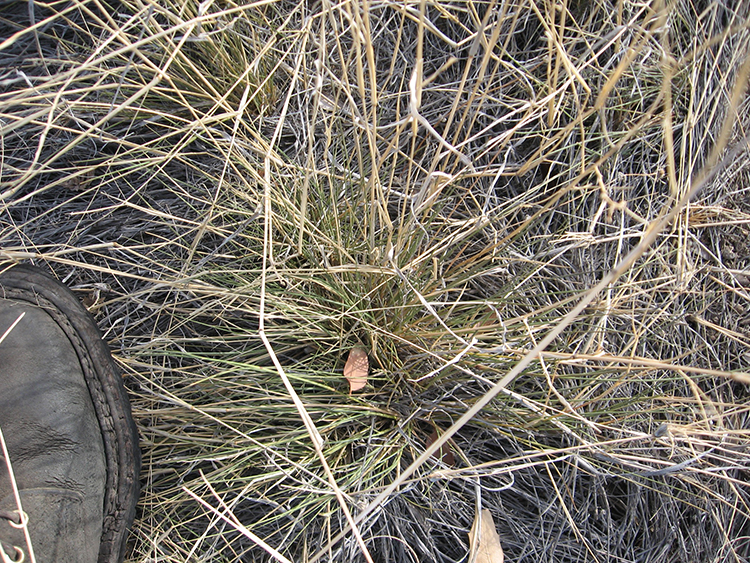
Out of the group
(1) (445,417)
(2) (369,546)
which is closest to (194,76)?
(1) (445,417)

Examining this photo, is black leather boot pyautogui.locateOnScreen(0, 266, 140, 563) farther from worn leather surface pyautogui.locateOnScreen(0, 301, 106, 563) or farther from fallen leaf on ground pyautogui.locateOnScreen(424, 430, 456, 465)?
fallen leaf on ground pyautogui.locateOnScreen(424, 430, 456, 465)

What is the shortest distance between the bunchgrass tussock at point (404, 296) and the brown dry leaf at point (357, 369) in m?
0.02

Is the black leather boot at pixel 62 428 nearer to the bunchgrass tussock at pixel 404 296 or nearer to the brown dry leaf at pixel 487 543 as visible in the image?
the bunchgrass tussock at pixel 404 296

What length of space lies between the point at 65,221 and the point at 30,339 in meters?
0.31

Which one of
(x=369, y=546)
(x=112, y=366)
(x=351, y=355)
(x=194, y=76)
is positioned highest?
(x=194, y=76)

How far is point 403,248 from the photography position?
921 millimetres

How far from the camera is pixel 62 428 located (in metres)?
0.97

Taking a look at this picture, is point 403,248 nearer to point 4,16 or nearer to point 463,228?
point 463,228

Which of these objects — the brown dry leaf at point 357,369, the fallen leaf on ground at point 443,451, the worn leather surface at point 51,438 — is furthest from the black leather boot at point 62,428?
the fallen leaf on ground at point 443,451

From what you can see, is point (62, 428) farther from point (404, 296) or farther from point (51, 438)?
point (404, 296)

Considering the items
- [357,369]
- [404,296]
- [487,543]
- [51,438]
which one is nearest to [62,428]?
[51,438]

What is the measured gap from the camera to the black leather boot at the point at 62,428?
940 millimetres

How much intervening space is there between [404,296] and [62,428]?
71 cm

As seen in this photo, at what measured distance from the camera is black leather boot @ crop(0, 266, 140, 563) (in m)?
0.94
